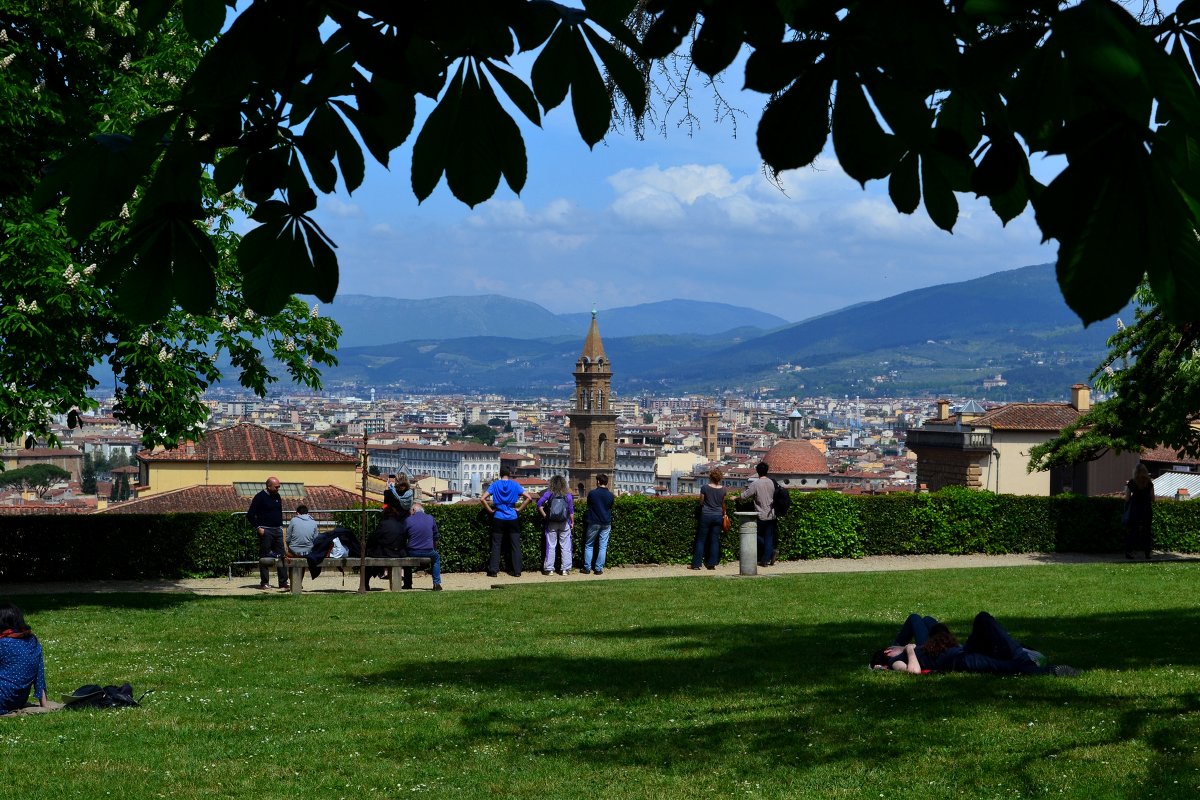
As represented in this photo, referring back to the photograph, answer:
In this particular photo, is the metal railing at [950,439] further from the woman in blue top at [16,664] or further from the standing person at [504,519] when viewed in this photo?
the woman in blue top at [16,664]

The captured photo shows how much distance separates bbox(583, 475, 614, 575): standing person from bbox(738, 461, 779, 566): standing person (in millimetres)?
2028

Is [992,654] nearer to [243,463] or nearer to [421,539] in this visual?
[421,539]

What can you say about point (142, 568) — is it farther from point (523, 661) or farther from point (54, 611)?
point (523, 661)

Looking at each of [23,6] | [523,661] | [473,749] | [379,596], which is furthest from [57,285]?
[473,749]

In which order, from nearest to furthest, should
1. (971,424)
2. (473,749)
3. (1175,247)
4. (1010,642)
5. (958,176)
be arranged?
(1175,247), (958,176), (473,749), (1010,642), (971,424)

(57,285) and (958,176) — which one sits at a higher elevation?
(57,285)

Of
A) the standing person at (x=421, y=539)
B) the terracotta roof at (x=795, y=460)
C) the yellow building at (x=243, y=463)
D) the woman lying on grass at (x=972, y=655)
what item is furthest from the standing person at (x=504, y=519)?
the terracotta roof at (x=795, y=460)

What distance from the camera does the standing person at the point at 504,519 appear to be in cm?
1889

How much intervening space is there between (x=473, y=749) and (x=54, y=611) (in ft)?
28.7

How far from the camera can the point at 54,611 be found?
46.2 ft

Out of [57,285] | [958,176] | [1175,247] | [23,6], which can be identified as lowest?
[1175,247]

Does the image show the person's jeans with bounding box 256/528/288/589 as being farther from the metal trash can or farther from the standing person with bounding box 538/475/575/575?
the metal trash can

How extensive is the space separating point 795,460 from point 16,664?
10726 centimetres

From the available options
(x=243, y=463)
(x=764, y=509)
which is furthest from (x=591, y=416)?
(x=764, y=509)
